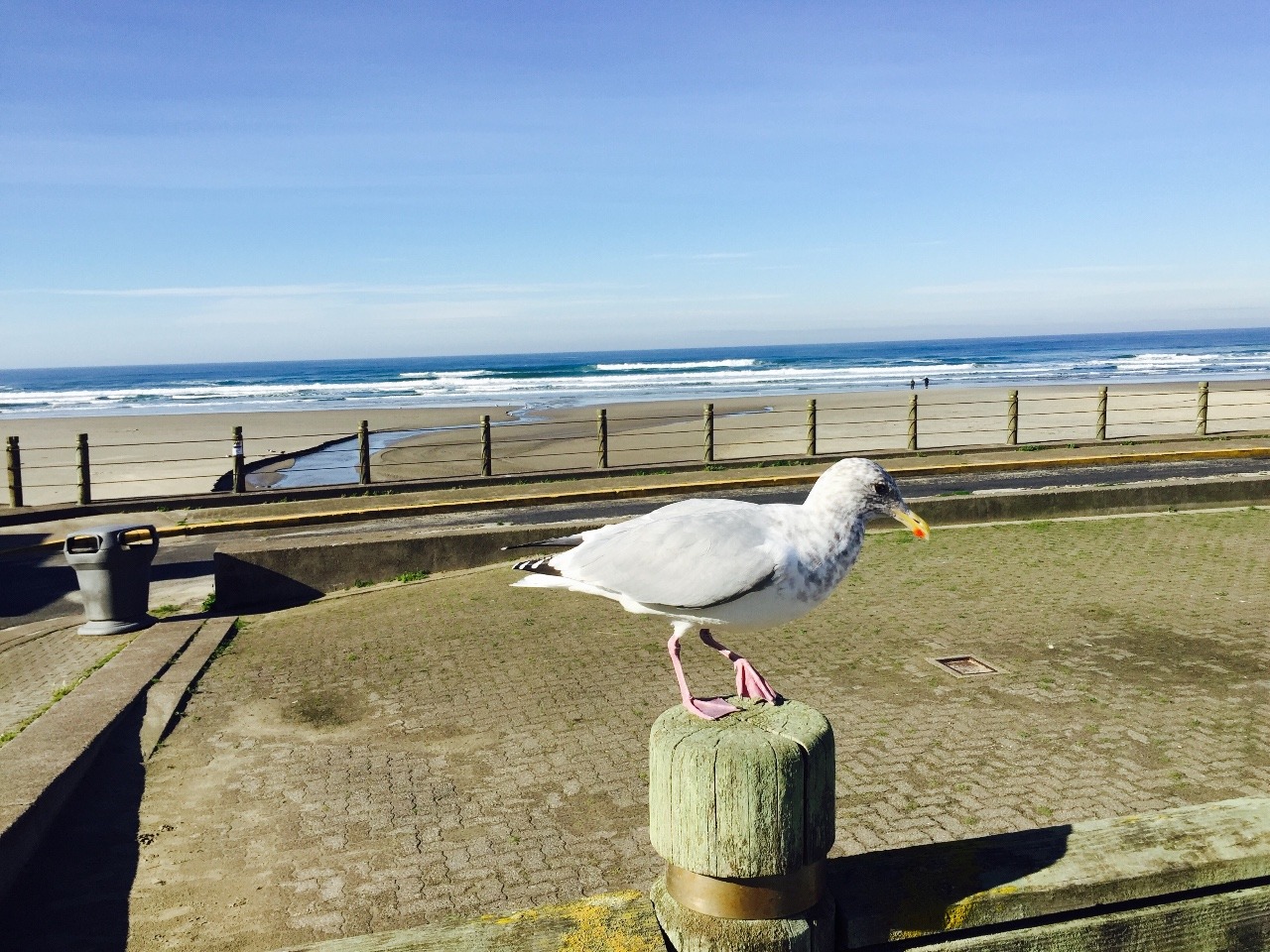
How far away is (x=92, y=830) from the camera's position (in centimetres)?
548

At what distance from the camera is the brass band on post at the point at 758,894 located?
2.33 m

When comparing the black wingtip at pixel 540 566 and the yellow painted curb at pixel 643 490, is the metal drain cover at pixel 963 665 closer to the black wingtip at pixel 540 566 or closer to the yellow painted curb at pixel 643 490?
the black wingtip at pixel 540 566

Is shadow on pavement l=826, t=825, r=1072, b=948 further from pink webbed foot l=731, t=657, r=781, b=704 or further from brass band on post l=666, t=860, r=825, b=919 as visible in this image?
pink webbed foot l=731, t=657, r=781, b=704

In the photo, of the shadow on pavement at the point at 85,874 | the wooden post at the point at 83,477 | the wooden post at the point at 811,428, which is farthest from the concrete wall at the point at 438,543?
the wooden post at the point at 811,428

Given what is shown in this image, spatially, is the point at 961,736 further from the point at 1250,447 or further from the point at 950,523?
the point at 1250,447

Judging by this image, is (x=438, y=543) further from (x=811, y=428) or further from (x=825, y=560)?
(x=811, y=428)

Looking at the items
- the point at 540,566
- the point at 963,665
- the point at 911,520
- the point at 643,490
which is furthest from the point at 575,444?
the point at 911,520

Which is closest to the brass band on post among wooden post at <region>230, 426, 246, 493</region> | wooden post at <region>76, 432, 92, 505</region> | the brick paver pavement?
the brick paver pavement

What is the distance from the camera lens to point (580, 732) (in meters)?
6.76

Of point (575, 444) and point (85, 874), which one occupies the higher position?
point (575, 444)

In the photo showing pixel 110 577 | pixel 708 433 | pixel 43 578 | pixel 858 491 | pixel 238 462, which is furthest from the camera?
pixel 708 433

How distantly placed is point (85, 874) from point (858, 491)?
4.28 m

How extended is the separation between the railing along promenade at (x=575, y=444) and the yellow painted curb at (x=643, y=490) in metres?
1.82

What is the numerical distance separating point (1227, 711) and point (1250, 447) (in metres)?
16.8
